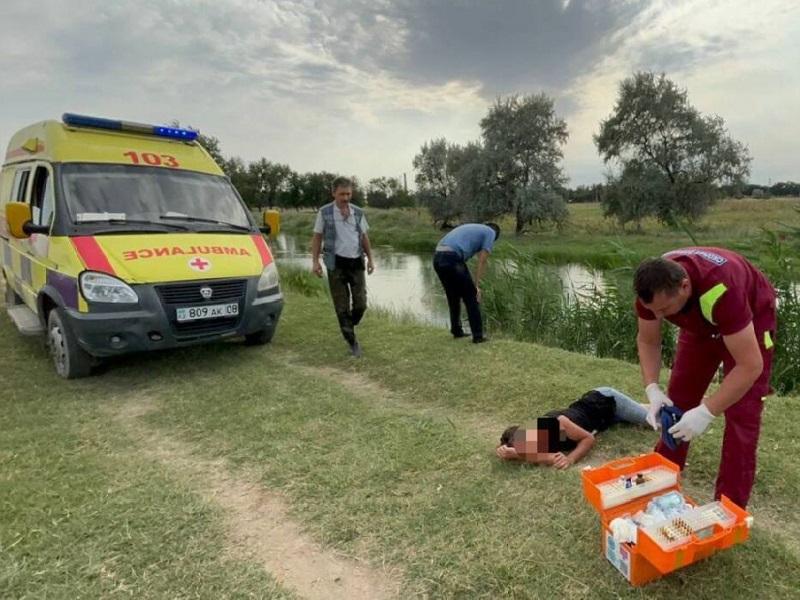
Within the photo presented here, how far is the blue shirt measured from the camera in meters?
6.25

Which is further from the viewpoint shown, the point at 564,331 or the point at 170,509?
the point at 564,331

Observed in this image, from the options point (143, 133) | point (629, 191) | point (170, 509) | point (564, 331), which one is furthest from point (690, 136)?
point (170, 509)

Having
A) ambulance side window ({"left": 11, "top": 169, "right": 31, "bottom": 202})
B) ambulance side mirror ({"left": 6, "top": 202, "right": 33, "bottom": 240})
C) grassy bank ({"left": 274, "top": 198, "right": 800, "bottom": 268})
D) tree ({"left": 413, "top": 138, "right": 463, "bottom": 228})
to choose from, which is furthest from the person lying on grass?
tree ({"left": 413, "top": 138, "right": 463, "bottom": 228})

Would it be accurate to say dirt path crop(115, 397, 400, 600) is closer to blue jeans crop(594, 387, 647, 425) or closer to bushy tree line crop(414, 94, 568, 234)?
blue jeans crop(594, 387, 647, 425)

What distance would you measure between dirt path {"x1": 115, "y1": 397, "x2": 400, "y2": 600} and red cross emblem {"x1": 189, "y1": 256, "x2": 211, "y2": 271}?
1.97 meters

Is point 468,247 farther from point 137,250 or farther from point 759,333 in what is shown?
point 759,333

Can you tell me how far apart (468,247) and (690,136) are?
93.2 feet

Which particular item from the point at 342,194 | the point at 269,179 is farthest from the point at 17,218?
the point at 269,179

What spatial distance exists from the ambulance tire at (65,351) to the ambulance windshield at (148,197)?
3.41 feet

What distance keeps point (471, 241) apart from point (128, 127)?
13.5ft

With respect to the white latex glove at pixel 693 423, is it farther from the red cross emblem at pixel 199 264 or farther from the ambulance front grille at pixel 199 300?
the red cross emblem at pixel 199 264

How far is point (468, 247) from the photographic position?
6.25 metres

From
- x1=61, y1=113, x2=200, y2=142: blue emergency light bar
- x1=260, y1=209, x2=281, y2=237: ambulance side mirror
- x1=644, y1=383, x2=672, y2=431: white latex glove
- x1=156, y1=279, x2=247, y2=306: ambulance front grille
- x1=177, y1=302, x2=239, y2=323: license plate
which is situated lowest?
x1=644, y1=383, x2=672, y2=431: white latex glove

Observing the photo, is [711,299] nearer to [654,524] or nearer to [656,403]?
[656,403]
